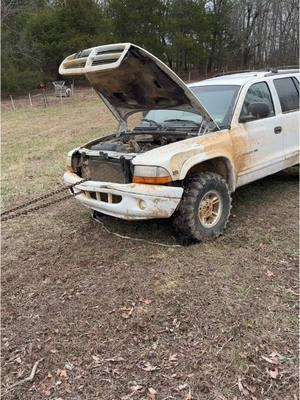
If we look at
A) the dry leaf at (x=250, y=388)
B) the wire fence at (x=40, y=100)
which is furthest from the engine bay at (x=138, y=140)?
the wire fence at (x=40, y=100)

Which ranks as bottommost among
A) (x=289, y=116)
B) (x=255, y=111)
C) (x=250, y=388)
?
(x=250, y=388)

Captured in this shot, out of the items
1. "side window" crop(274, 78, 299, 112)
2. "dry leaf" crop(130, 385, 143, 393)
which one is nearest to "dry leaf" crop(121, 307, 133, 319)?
"dry leaf" crop(130, 385, 143, 393)

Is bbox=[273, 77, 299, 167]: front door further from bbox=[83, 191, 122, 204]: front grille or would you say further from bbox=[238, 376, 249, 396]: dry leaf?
bbox=[238, 376, 249, 396]: dry leaf

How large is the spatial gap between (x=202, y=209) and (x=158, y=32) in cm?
2873

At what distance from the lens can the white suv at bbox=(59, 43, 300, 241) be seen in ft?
13.4

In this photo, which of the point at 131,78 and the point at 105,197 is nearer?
the point at 105,197

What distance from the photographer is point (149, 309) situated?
11.2 ft

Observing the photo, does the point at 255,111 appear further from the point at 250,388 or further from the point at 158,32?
the point at 158,32

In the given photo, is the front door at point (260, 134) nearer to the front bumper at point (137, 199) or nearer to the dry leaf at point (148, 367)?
the front bumper at point (137, 199)

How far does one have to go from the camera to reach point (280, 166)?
561cm

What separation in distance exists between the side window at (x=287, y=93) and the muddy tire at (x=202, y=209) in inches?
69.5

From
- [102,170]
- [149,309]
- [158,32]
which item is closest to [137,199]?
[102,170]

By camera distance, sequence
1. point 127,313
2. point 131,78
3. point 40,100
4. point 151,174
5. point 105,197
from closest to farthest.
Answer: point 127,313 → point 151,174 → point 105,197 → point 131,78 → point 40,100

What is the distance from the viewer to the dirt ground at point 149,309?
9.04ft
